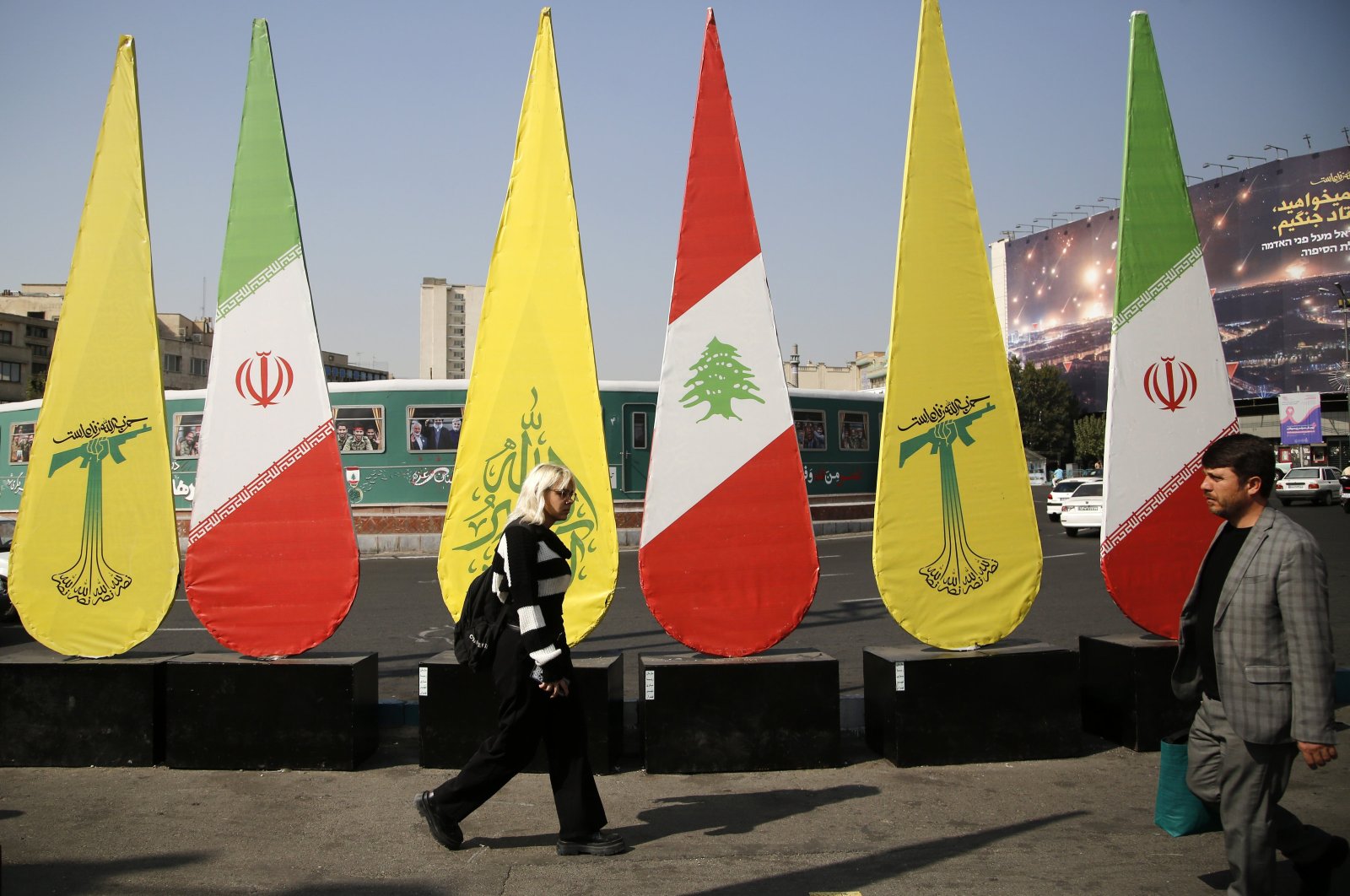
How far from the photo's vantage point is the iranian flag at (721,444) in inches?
232

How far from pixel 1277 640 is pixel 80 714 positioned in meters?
5.83

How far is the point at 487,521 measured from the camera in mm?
6215

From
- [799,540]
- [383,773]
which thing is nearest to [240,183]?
[383,773]

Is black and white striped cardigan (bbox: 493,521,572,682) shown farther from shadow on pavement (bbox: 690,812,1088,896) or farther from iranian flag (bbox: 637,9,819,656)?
iranian flag (bbox: 637,9,819,656)

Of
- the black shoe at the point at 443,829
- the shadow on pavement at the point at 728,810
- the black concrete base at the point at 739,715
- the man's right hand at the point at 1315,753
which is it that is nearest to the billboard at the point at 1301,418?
the black concrete base at the point at 739,715

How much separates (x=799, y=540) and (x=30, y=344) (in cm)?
10086

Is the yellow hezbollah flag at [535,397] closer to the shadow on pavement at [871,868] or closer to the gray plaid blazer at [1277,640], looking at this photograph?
the shadow on pavement at [871,868]

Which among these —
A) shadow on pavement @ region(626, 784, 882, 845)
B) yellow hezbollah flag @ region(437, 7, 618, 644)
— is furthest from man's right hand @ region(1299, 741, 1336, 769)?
yellow hezbollah flag @ region(437, 7, 618, 644)

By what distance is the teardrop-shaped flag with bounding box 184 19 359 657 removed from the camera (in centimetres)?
597

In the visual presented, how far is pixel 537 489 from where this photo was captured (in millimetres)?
4398

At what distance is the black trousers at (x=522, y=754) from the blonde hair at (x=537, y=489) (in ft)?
1.59

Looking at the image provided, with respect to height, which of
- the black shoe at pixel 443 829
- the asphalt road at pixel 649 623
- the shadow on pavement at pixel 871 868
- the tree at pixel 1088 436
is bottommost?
the asphalt road at pixel 649 623

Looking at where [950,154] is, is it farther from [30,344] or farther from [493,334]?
[30,344]

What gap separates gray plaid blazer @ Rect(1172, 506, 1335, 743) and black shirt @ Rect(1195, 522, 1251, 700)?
8cm
